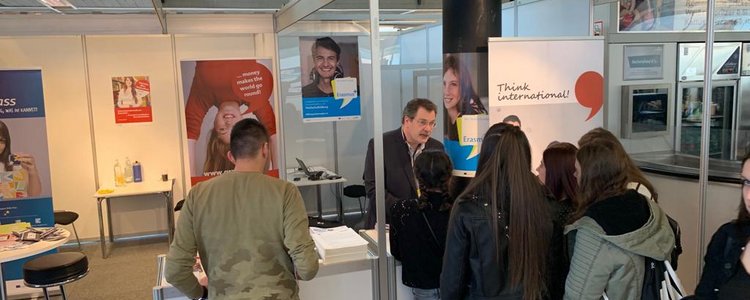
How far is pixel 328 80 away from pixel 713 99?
335cm

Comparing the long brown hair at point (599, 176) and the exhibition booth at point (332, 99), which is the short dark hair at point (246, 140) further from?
the long brown hair at point (599, 176)

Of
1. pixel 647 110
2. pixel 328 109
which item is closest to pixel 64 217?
pixel 328 109

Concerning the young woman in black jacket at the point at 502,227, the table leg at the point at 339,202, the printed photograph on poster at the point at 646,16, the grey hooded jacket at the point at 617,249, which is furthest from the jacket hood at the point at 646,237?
the table leg at the point at 339,202

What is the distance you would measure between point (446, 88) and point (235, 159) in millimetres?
1257

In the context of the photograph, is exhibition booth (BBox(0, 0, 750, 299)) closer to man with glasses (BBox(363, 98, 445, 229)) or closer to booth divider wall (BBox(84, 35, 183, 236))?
booth divider wall (BBox(84, 35, 183, 236))

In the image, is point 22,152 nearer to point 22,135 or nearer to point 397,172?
point 22,135

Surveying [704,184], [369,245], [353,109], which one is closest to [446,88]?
[369,245]

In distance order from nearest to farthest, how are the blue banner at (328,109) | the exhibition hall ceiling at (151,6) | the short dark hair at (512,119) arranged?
the short dark hair at (512,119) < the exhibition hall ceiling at (151,6) < the blue banner at (328,109)

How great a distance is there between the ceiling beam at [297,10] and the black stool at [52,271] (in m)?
2.18

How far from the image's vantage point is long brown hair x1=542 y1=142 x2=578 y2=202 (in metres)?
Answer: 2.27

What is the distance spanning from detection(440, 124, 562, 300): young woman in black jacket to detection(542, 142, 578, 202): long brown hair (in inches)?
12.1

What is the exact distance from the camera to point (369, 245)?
2811 millimetres

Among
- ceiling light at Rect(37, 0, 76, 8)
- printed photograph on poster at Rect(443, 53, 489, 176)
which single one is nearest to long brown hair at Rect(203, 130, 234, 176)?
ceiling light at Rect(37, 0, 76, 8)

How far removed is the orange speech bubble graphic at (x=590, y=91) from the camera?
318cm
